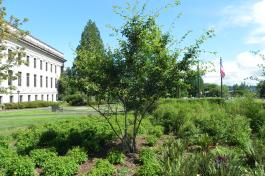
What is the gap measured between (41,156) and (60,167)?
1413 millimetres

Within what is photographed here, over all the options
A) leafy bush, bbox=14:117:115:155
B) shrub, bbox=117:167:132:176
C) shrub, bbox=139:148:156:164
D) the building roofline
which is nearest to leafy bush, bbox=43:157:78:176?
shrub, bbox=117:167:132:176

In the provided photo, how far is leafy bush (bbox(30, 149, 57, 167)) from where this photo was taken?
9.38 meters

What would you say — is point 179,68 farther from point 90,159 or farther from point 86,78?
point 90,159

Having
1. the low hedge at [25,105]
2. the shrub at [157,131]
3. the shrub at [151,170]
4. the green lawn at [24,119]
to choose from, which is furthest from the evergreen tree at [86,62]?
the low hedge at [25,105]

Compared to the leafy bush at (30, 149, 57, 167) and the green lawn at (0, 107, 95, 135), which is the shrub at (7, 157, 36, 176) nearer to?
the leafy bush at (30, 149, 57, 167)

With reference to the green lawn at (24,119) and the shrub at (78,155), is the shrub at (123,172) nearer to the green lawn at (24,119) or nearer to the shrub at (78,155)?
the shrub at (78,155)

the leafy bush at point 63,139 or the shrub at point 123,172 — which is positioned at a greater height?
the leafy bush at point 63,139

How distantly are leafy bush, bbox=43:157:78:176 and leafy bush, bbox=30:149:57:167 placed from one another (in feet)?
2.06

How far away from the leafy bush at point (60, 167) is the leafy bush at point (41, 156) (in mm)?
628

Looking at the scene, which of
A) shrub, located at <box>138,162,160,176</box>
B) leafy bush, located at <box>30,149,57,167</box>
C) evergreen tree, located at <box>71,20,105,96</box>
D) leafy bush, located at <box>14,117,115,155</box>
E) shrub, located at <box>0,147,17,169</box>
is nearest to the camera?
shrub, located at <box>138,162,160,176</box>

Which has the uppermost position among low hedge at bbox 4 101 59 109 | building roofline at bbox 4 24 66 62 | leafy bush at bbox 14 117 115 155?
building roofline at bbox 4 24 66 62

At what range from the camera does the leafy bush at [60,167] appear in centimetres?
827

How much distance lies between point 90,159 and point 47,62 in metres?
69.8

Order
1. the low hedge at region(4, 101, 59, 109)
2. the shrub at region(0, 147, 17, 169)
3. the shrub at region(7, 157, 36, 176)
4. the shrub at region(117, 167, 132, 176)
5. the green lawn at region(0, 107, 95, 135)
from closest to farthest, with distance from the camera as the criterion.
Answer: the shrub at region(7, 157, 36, 176) < the shrub at region(117, 167, 132, 176) < the shrub at region(0, 147, 17, 169) < the green lawn at region(0, 107, 95, 135) < the low hedge at region(4, 101, 59, 109)
